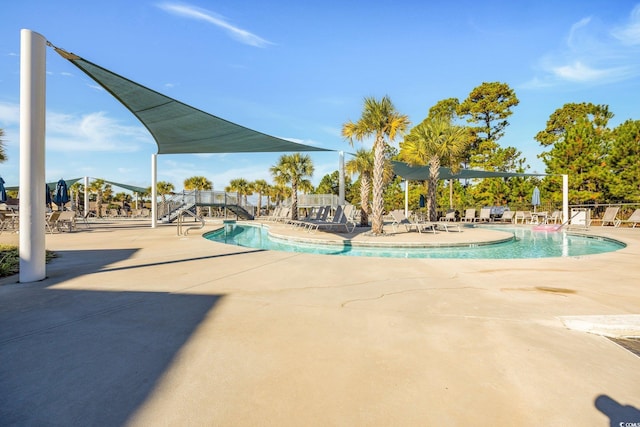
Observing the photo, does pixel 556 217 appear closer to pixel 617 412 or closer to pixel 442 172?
pixel 442 172

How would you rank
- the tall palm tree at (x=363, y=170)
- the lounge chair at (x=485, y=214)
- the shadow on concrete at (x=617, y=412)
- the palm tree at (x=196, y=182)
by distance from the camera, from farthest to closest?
the palm tree at (x=196, y=182)
the lounge chair at (x=485, y=214)
the tall palm tree at (x=363, y=170)
the shadow on concrete at (x=617, y=412)

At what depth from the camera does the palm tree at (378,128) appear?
10.4m

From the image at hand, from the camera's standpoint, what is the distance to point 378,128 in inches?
418

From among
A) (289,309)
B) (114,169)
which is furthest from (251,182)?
(289,309)

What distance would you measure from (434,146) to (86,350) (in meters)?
14.1

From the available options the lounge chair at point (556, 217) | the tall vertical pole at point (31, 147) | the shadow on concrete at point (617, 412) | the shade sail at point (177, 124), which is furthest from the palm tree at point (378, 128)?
the lounge chair at point (556, 217)

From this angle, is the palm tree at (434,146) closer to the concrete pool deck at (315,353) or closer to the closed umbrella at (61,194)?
the concrete pool deck at (315,353)

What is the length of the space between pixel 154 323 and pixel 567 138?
23769mm

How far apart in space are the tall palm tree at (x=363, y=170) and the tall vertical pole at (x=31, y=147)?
12.2 meters

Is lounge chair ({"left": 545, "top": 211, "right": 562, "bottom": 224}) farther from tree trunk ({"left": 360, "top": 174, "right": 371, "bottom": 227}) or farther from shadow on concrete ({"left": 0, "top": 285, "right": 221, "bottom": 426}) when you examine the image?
shadow on concrete ({"left": 0, "top": 285, "right": 221, "bottom": 426})

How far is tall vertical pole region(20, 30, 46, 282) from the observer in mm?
3656

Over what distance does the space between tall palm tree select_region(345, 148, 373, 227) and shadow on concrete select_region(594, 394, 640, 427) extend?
13.2 metres

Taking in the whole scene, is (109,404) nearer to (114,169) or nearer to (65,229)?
(65,229)

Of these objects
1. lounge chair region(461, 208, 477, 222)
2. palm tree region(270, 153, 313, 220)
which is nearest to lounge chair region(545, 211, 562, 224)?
lounge chair region(461, 208, 477, 222)
